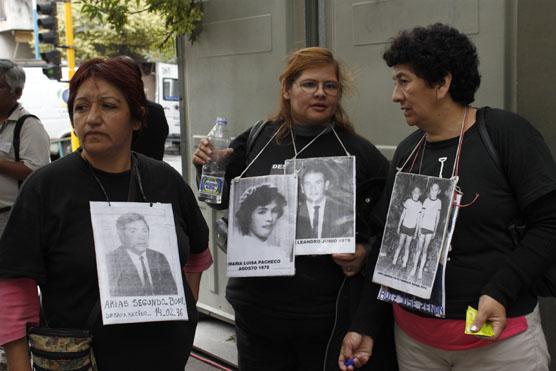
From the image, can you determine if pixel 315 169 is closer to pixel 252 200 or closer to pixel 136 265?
pixel 252 200

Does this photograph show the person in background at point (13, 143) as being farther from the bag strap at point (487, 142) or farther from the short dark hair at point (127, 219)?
the bag strap at point (487, 142)

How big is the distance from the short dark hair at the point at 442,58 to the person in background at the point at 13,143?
9.16ft

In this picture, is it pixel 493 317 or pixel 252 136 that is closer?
pixel 493 317

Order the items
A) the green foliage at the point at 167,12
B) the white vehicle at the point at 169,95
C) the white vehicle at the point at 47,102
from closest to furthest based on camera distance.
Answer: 1. the green foliage at the point at 167,12
2. the white vehicle at the point at 47,102
3. the white vehicle at the point at 169,95

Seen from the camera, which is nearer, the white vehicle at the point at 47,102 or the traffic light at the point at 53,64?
the traffic light at the point at 53,64

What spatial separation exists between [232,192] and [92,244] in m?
0.88

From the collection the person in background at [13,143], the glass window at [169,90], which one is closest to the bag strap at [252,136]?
the person in background at [13,143]

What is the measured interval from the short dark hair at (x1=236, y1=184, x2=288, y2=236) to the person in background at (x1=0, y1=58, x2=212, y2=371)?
0.50m

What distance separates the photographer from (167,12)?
4730 mm

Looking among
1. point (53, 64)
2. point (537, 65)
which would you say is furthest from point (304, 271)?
point (53, 64)

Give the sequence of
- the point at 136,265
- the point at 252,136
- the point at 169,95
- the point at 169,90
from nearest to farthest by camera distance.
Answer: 1. the point at 136,265
2. the point at 252,136
3. the point at 169,95
4. the point at 169,90

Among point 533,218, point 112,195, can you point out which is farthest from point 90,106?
point 533,218

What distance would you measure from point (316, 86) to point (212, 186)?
1.98 ft

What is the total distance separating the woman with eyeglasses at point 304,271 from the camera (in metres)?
2.69
